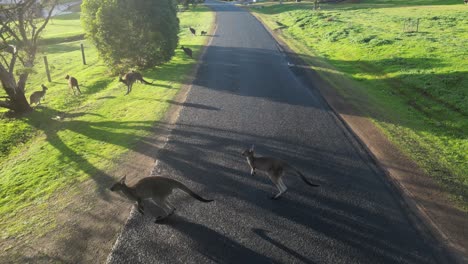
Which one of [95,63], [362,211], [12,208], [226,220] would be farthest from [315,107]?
[95,63]

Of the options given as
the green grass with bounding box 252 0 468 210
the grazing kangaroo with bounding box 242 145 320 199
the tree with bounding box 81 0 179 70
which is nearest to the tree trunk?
the tree with bounding box 81 0 179 70

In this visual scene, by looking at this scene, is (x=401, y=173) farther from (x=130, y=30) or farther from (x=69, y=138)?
(x=130, y=30)

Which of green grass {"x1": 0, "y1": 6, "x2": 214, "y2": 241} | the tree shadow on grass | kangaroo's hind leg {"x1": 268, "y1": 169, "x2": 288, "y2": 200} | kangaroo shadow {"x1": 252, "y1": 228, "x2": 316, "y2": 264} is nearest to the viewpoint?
kangaroo shadow {"x1": 252, "y1": 228, "x2": 316, "y2": 264}

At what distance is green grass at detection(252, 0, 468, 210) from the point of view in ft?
41.3

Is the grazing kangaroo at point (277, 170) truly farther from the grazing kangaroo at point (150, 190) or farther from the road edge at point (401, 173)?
the road edge at point (401, 173)

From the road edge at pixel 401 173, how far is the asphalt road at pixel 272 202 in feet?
0.82

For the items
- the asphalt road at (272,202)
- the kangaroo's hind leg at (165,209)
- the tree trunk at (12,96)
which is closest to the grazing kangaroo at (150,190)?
the kangaroo's hind leg at (165,209)

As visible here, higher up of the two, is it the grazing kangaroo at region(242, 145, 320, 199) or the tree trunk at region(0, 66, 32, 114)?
the tree trunk at region(0, 66, 32, 114)

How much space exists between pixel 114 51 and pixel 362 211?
21081mm

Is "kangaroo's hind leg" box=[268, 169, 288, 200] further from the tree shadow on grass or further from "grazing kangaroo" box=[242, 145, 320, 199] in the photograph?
the tree shadow on grass

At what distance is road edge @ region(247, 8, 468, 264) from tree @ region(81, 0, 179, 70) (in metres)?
12.6

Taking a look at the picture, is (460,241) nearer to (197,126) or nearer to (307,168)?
(307,168)

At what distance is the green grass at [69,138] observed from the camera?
33.0 ft

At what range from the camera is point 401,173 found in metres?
11.0
